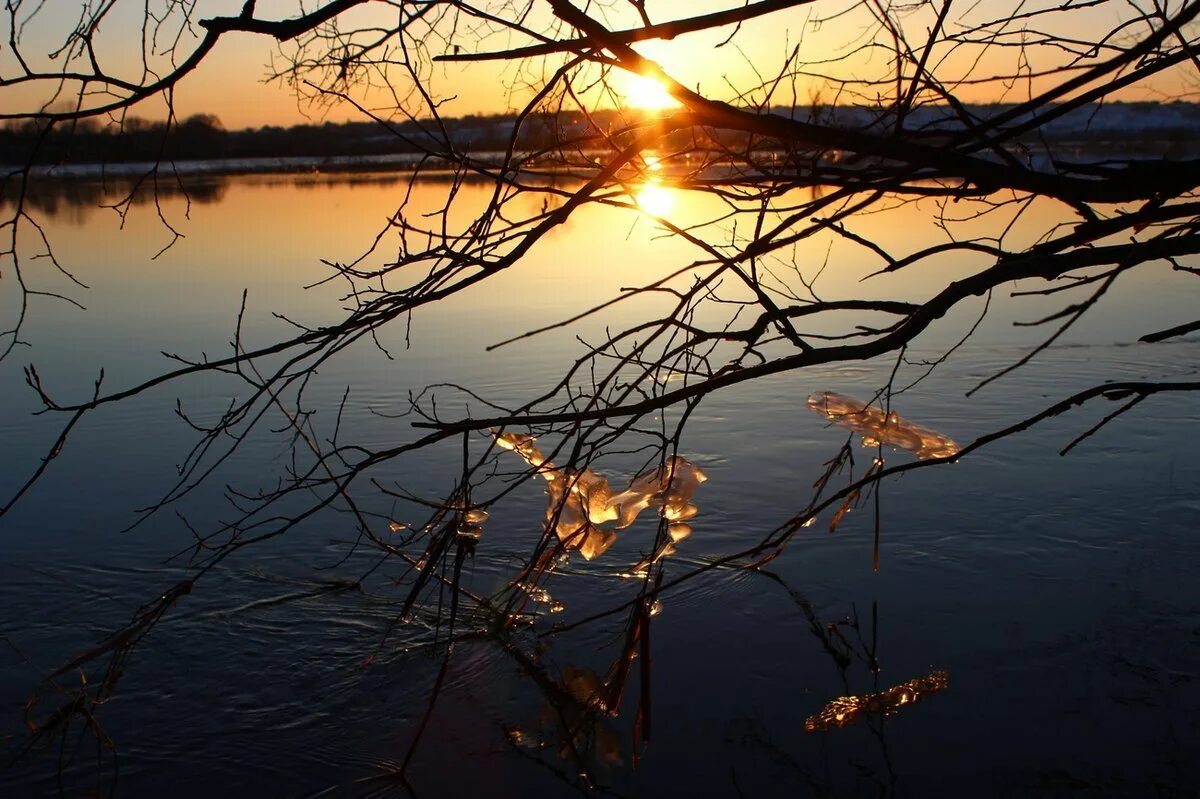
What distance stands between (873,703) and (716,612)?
94 cm

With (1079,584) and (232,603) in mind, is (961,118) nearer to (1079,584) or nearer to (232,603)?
(1079,584)

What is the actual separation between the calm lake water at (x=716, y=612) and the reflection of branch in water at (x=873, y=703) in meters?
0.05

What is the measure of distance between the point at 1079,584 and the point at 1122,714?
106 centimetres

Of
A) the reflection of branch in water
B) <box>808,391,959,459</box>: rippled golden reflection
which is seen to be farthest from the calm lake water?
<box>808,391,959,459</box>: rippled golden reflection

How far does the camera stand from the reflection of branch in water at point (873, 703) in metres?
3.80

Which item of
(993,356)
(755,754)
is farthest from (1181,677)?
(993,356)

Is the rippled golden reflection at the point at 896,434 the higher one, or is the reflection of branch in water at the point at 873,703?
the rippled golden reflection at the point at 896,434

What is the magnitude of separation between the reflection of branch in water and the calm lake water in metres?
0.05

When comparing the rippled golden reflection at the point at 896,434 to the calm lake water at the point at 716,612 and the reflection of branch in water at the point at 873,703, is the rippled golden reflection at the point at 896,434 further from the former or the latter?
the reflection of branch in water at the point at 873,703

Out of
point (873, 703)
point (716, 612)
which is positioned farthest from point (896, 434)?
point (716, 612)

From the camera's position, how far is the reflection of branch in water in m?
3.80

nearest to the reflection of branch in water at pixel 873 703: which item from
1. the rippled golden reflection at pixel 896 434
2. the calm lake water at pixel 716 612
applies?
the calm lake water at pixel 716 612

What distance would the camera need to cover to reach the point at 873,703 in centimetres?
389

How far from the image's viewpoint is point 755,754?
3.63m
